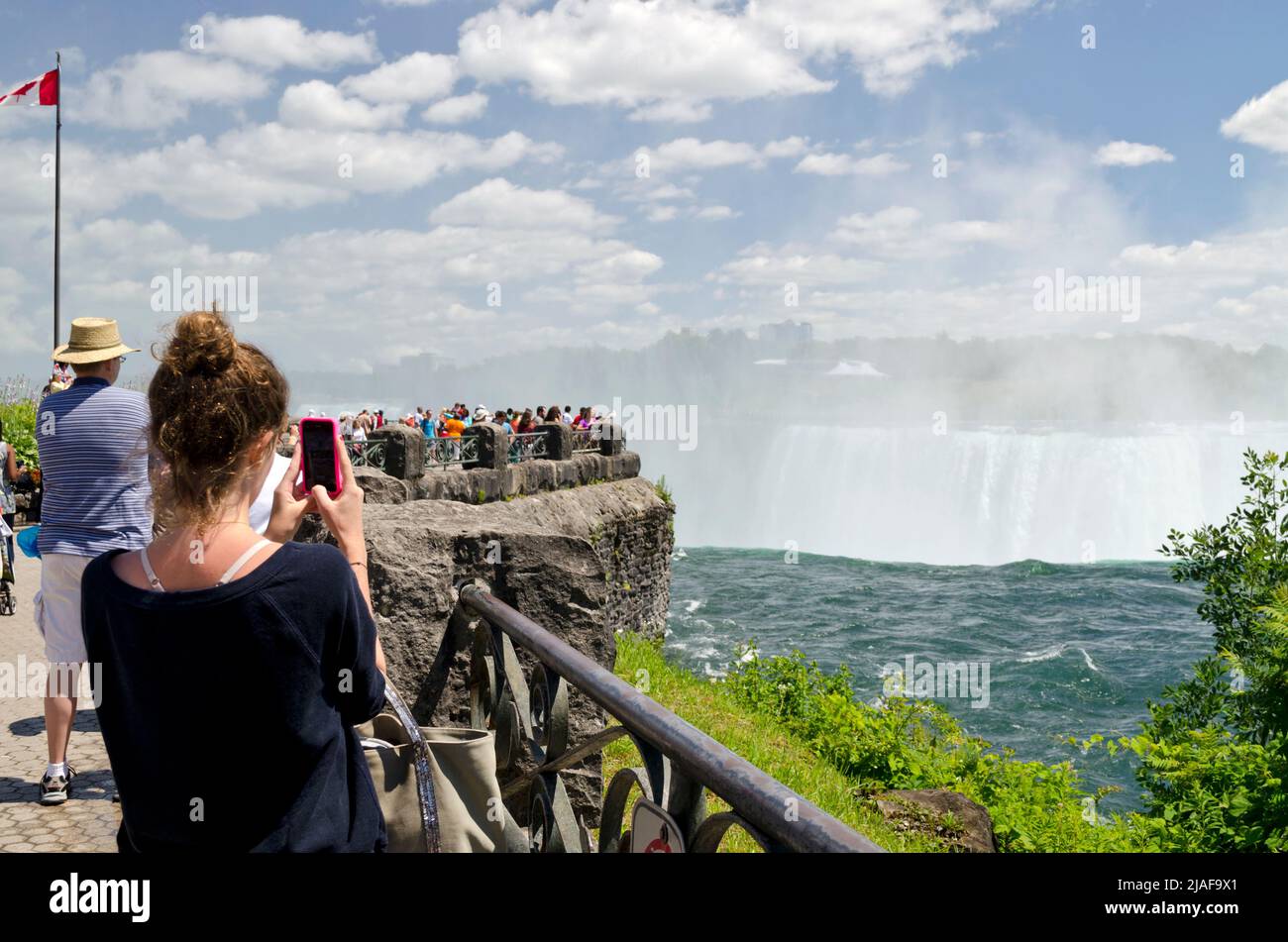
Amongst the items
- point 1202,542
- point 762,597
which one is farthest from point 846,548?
point 1202,542

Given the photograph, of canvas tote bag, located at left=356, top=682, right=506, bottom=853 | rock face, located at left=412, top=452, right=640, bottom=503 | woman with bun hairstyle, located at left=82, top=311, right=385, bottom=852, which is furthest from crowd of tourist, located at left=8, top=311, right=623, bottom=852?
rock face, located at left=412, top=452, right=640, bottom=503

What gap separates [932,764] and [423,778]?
848 centimetres

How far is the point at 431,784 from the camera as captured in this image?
201cm

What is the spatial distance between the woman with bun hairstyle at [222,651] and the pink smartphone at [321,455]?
36 cm

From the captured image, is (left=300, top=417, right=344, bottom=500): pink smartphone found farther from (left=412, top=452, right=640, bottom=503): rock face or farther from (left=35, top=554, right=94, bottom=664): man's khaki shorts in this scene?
(left=412, top=452, right=640, bottom=503): rock face

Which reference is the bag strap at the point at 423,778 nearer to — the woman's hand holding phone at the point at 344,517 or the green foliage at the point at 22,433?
the woman's hand holding phone at the point at 344,517

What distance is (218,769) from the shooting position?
1.63 metres

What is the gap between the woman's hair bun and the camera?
1736 mm

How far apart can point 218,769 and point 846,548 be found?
5715 centimetres

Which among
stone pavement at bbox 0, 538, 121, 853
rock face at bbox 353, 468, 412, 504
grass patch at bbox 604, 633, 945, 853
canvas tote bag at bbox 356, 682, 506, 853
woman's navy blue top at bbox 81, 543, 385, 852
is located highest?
rock face at bbox 353, 468, 412, 504

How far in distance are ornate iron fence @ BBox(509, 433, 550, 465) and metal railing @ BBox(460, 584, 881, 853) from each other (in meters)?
13.3

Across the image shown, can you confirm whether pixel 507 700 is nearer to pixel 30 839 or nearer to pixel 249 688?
pixel 249 688

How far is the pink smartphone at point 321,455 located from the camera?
214 cm
